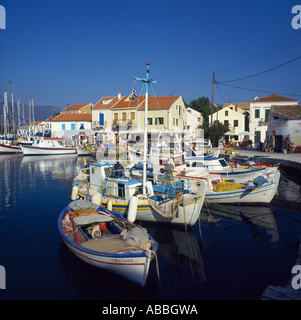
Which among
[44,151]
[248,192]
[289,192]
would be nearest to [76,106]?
[44,151]

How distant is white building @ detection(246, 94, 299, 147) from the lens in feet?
139

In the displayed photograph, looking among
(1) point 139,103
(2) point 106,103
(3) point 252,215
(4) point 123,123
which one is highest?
(2) point 106,103

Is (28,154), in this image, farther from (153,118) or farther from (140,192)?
(140,192)

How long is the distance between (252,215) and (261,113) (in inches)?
1282

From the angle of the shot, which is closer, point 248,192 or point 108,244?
point 108,244

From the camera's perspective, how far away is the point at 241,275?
8375mm

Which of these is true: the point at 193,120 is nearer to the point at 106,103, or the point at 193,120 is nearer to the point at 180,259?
the point at 106,103

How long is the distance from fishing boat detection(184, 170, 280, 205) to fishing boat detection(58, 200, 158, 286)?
7452 millimetres

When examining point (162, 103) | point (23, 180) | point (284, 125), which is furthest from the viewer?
point (162, 103)

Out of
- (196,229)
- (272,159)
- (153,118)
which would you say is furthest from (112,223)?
(153,118)

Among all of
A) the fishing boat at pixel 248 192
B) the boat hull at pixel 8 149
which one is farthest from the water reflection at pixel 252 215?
the boat hull at pixel 8 149

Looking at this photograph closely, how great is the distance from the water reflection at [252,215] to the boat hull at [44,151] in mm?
38044

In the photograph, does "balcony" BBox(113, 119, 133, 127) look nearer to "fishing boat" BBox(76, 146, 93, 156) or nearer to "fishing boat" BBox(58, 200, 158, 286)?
"fishing boat" BBox(76, 146, 93, 156)

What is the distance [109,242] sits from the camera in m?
8.56
